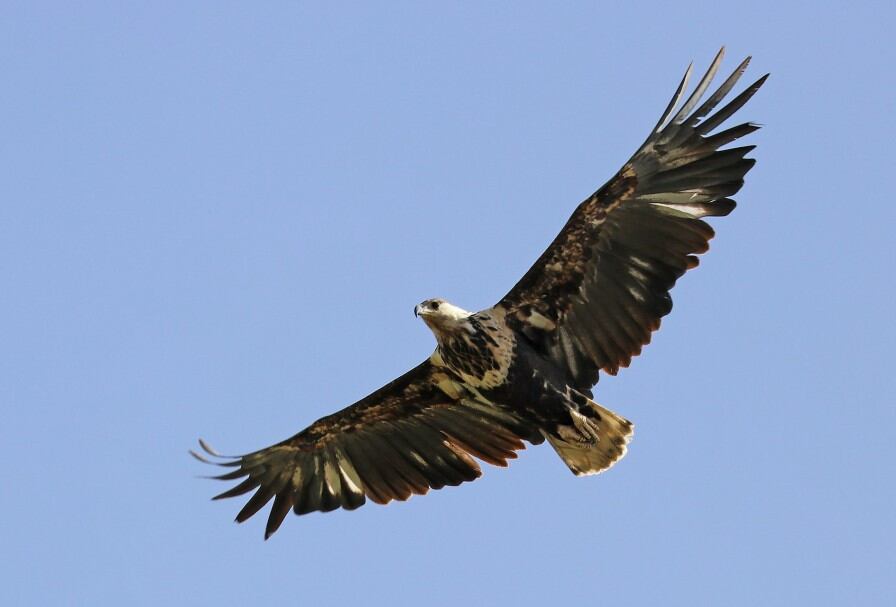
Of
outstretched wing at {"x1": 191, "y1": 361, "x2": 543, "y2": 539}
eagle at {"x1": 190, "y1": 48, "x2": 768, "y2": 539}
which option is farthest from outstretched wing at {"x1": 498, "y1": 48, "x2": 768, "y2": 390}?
outstretched wing at {"x1": 191, "y1": 361, "x2": 543, "y2": 539}

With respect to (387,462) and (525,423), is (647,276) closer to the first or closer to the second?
(525,423)

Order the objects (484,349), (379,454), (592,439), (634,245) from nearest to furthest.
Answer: (634,245) < (484,349) < (592,439) < (379,454)

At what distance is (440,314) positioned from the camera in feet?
50.6

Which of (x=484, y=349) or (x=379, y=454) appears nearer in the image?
(x=484, y=349)

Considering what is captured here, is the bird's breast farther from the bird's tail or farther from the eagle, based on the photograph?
the bird's tail

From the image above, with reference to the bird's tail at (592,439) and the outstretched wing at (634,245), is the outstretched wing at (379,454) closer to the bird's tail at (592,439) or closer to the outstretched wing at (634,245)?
the bird's tail at (592,439)

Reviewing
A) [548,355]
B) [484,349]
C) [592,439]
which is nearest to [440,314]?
[484,349]

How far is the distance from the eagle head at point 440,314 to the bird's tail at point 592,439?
1.36m

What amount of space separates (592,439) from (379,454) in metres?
2.31

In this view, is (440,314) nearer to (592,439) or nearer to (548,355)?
(548,355)

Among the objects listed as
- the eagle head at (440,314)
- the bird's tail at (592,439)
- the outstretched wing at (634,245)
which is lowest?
the bird's tail at (592,439)

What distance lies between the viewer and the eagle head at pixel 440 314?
50.6 feet

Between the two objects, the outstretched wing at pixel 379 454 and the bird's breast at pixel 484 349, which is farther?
the outstretched wing at pixel 379 454

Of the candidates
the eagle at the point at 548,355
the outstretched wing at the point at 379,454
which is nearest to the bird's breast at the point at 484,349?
the eagle at the point at 548,355
